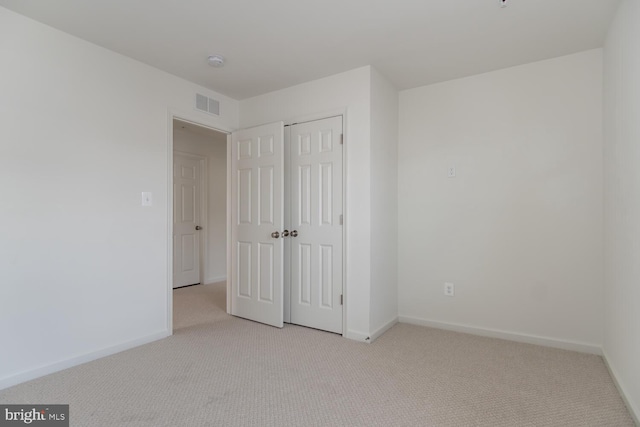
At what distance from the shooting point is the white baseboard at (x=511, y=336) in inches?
105

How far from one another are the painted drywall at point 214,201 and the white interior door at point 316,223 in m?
2.58

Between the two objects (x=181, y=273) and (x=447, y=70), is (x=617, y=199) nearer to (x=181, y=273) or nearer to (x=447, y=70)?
(x=447, y=70)

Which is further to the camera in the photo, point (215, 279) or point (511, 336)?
point (215, 279)

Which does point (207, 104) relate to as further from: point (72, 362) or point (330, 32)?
point (72, 362)

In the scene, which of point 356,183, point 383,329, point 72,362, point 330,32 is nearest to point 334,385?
point 383,329

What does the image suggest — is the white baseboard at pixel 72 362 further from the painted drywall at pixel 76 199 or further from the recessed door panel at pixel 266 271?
the recessed door panel at pixel 266 271

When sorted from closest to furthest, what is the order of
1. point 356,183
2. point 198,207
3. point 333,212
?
point 356,183, point 333,212, point 198,207

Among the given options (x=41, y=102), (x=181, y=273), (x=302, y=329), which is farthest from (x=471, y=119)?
(x=181, y=273)

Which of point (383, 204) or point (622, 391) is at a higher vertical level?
point (383, 204)

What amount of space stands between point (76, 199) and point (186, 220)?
113 inches

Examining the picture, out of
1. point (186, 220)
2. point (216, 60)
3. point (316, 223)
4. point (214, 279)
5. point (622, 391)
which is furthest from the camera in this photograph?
point (214, 279)

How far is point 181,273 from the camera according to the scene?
5191 millimetres

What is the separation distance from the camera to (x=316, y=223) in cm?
323

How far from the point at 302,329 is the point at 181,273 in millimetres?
2788
